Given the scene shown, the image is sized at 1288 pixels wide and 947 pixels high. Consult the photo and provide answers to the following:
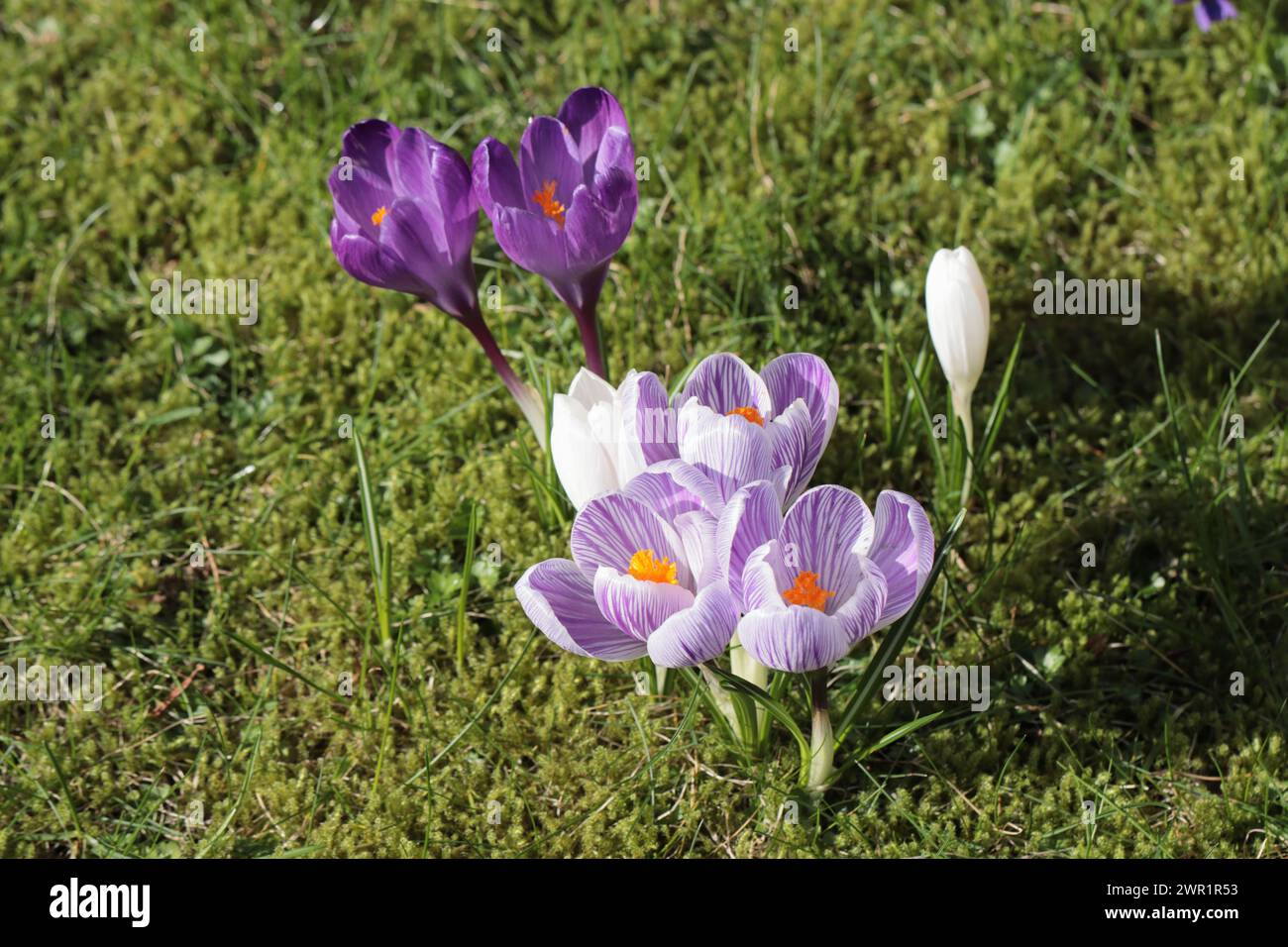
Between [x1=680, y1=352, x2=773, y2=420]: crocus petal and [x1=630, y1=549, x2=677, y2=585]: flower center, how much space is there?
276 millimetres

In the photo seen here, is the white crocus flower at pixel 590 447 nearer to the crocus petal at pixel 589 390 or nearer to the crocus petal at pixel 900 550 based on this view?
the crocus petal at pixel 589 390

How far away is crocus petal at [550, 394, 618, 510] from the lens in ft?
6.16

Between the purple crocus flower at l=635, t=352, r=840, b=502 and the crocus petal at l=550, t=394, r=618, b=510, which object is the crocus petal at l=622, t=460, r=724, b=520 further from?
the crocus petal at l=550, t=394, r=618, b=510

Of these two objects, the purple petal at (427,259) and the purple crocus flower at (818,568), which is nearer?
the purple crocus flower at (818,568)

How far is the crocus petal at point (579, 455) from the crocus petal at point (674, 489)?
0.16m

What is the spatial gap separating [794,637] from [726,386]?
0.46m

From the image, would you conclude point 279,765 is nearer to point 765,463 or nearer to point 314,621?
point 314,621

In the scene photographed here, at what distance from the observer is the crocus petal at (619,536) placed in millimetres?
1725

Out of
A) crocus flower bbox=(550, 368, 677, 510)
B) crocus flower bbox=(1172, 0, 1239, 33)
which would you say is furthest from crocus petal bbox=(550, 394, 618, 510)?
crocus flower bbox=(1172, 0, 1239, 33)

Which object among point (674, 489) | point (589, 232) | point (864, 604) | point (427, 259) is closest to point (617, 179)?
point (589, 232)

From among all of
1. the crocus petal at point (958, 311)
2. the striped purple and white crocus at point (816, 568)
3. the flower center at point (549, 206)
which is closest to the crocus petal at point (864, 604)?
the striped purple and white crocus at point (816, 568)

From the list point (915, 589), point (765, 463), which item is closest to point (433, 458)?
point (765, 463)

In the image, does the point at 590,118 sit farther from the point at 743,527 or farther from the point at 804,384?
the point at 743,527

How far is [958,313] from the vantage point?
2152 millimetres
